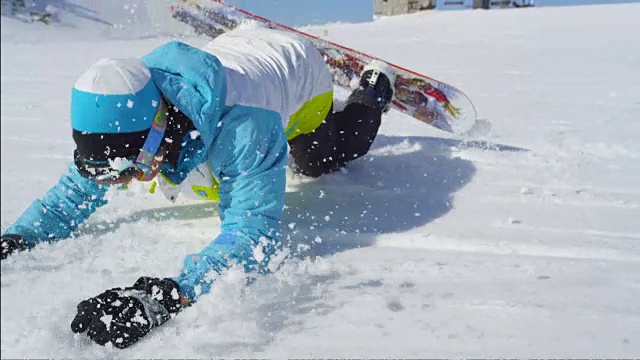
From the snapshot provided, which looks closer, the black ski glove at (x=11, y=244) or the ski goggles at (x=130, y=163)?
the ski goggles at (x=130, y=163)

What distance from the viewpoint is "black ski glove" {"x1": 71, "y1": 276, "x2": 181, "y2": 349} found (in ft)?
4.82

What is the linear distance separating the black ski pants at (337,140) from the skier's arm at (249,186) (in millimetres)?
645

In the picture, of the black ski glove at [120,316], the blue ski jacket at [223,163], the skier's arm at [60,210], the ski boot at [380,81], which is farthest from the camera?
the ski boot at [380,81]

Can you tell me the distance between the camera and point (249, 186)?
1.86 m

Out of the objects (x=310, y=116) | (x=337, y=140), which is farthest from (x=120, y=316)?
(x=337, y=140)

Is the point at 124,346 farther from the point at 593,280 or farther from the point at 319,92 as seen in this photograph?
the point at 319,92

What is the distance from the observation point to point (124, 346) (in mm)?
1479

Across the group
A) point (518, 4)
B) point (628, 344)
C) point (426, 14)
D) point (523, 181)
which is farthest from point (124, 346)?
point (518, 4)

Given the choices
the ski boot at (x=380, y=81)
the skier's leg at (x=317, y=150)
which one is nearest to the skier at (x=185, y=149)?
the skier's leg at (x=317, y=150)

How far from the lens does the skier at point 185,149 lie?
1597 millimetres

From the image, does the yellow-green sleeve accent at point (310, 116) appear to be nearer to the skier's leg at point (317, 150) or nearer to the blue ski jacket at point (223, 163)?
the skier's leg at point (317, 150)

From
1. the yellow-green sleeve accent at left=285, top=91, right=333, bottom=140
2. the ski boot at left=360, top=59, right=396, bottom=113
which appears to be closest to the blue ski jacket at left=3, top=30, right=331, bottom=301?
the yellow-green sleeve accent at left=285, top=91, right=333, bottom=140

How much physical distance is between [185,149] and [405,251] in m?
0.68

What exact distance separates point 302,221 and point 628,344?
41.5 inches
